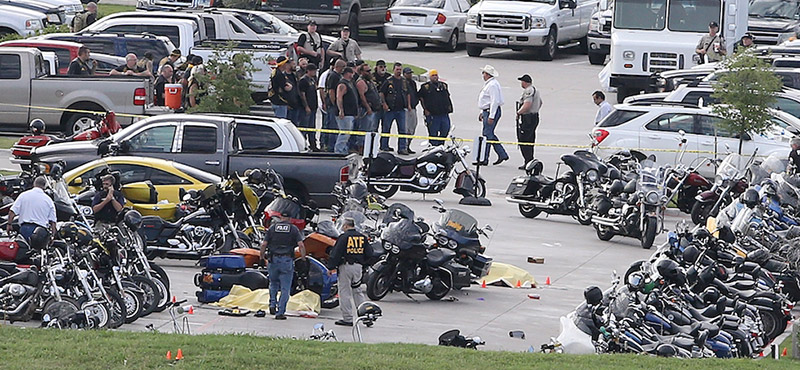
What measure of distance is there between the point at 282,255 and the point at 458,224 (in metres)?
2.70

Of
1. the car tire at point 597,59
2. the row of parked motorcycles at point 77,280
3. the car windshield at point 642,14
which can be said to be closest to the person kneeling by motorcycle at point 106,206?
the row of parked motorcycles at point 77,280

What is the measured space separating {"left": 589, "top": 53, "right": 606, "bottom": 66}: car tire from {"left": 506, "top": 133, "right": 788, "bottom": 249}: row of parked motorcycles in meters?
16.4

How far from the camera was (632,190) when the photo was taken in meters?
19.9

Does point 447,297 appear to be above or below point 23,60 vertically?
below

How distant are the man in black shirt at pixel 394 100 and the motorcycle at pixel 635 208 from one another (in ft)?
20.9

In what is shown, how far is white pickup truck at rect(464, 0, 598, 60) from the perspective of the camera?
3731 cm

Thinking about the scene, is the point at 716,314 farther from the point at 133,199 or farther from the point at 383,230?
the point at 133,199

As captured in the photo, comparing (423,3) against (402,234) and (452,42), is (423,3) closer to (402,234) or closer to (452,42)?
(452,42)

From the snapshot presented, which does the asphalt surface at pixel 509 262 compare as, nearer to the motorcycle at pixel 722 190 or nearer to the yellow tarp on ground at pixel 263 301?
the yellow tarp on ground at pixel 263 301

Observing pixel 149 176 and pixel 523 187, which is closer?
pixel 149 176

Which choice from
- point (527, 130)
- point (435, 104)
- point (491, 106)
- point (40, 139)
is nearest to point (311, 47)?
point (435, 104)

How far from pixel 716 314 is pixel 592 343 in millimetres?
1345

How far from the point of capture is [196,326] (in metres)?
14.5

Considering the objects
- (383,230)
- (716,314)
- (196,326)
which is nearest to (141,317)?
(196,326)
